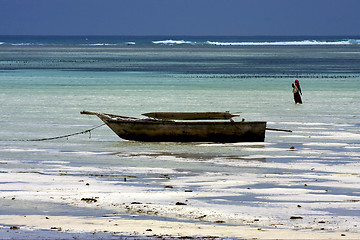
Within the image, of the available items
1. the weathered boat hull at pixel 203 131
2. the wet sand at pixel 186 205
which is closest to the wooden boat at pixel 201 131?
the weathered boat hull at pixel 203 131

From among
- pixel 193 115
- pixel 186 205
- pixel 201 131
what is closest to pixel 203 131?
pixel 201 131

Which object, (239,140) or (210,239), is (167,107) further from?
(210,239)

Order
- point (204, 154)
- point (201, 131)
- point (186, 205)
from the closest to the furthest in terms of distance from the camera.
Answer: point (186, 205), point (204, 154), point (201, 131)

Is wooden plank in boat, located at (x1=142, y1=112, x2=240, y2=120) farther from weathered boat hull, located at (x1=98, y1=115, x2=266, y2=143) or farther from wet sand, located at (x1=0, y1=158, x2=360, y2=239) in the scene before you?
wet sand, located at (x1=0, y1=158, x2=360, y2=239)

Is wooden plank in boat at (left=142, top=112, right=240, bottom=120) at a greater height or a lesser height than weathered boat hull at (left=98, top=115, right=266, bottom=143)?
greater

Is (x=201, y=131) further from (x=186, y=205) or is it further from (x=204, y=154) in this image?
(x=186, y=205)

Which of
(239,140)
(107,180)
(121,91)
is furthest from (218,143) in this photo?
(121,91)

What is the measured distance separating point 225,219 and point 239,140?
8218 millimetres

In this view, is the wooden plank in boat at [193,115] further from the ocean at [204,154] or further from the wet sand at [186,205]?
the wet sand at [186,205]

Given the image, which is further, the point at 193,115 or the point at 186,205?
the point at 193,115

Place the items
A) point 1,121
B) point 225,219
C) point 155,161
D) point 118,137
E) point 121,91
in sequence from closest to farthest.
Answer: point 225,219 < point 155,161 < point 118,137 < point 1,121 < point 121,91

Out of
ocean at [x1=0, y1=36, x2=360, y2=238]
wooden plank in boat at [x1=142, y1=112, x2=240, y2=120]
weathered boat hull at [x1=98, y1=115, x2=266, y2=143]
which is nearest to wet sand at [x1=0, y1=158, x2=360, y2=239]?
ocean at [x1=0, y1=36, x2=360, y2=238]

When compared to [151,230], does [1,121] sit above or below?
above

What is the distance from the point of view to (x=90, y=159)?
15.9m
